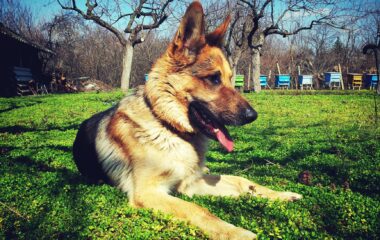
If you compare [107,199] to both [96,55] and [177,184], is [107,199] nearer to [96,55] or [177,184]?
[177,184]

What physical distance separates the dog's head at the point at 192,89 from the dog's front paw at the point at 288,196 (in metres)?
0.90

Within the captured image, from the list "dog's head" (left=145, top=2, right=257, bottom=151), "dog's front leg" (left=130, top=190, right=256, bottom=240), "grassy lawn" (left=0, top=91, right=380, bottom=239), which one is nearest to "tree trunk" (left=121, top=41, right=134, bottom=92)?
"grassy lawn" (left=0, top=91, right=380, bottom=239)

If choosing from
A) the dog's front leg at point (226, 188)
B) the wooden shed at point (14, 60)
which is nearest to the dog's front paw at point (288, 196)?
the dog's front leg at point (226, 188)

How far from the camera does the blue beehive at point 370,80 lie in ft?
107

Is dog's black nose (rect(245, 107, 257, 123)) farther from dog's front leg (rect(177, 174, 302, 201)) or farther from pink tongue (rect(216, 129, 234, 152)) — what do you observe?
dog's front leg (rect(177, 174, 302, 201))

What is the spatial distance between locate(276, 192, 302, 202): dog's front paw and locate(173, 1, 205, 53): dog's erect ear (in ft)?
7.08

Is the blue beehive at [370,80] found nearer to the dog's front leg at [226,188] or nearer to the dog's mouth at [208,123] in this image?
the dog's front leg at [226,188]

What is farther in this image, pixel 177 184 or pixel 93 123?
pixel 93 123

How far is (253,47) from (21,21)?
35.0 m

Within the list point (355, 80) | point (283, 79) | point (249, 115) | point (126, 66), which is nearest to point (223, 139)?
point (249, 115)

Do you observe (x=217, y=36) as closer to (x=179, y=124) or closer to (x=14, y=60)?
(x=179, y=124)

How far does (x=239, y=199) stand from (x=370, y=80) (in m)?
37.3

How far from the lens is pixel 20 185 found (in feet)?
12.5

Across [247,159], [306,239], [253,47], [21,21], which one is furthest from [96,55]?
[306,239]
